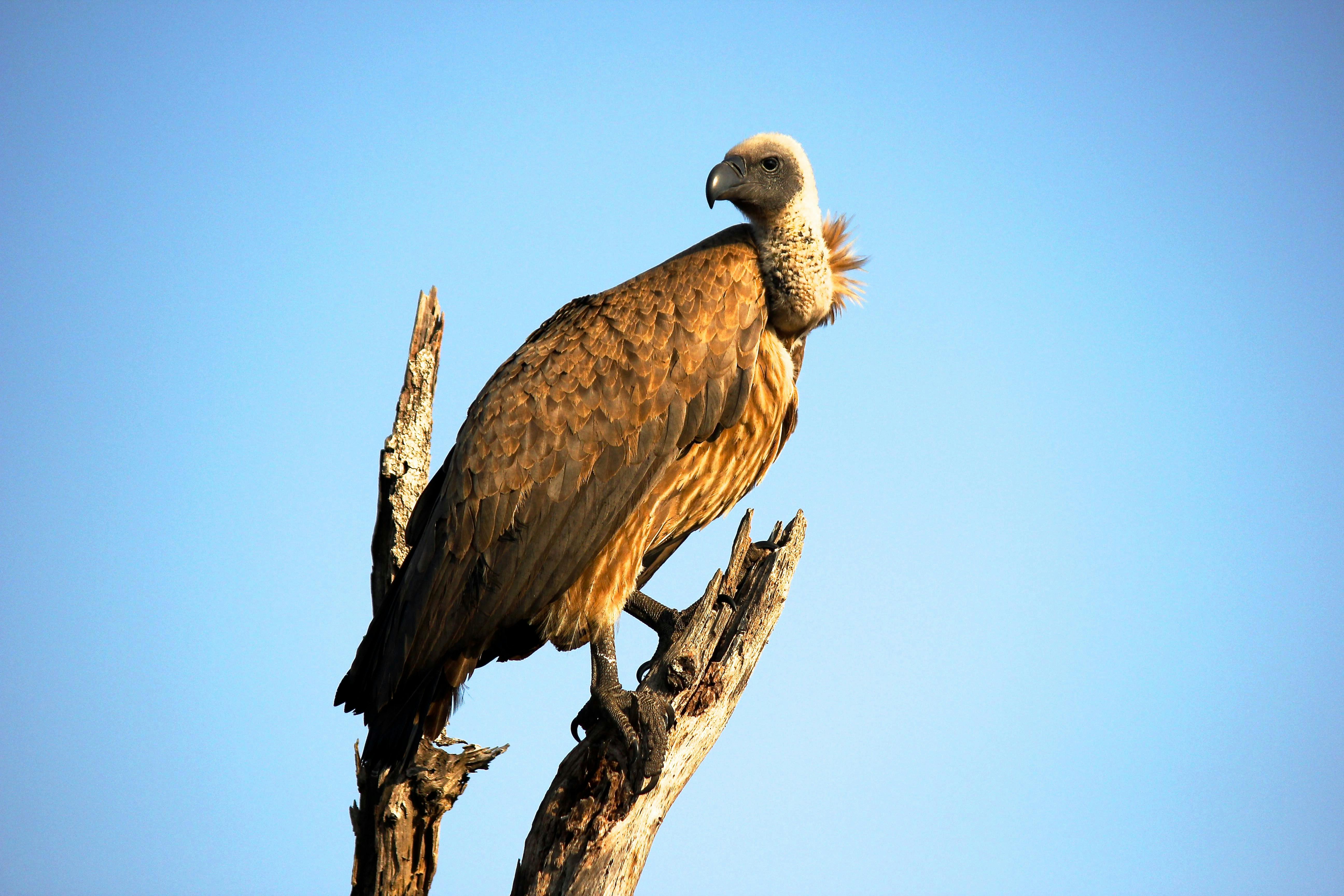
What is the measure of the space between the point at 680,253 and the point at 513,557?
1945 mm

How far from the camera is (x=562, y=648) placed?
5082 mm

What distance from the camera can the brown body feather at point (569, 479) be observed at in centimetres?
469

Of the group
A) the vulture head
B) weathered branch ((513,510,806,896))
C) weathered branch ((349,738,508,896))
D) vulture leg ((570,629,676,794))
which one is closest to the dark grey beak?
the vulture head

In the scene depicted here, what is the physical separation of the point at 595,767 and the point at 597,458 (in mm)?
1412

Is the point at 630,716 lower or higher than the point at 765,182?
lower

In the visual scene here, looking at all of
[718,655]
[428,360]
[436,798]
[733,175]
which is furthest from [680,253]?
[436,798]

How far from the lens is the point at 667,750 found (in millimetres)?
4305

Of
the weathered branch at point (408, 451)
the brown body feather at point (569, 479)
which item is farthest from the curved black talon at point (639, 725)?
the weathered branch at point (408, 451)

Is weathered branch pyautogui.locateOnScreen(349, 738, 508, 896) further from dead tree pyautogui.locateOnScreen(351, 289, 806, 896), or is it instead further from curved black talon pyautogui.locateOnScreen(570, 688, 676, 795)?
curved black talon pyautogui.locateOnScreen(570, 688, 676, 795)

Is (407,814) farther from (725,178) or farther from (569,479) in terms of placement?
(725,178)

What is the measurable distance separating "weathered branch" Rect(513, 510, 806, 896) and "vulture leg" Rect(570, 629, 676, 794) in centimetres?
6

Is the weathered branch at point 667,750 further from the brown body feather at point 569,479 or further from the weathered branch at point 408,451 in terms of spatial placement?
the weathered branch at point 408,451

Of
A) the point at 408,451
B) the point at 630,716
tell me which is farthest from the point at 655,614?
the point at 408,451

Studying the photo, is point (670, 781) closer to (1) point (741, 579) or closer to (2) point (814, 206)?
(1) point (741, 579)
